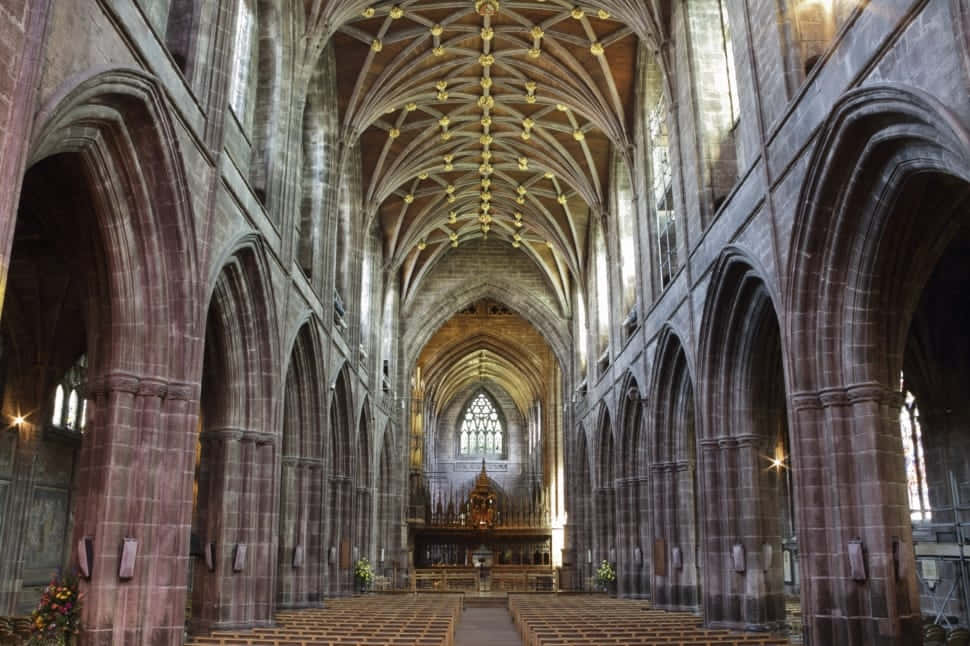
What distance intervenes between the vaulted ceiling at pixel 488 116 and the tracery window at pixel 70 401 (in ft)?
31.7

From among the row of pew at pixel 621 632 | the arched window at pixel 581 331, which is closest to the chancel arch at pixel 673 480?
the row of pew at pixel 621 632

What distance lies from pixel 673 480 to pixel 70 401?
49.4ft

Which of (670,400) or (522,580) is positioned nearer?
(670,400)

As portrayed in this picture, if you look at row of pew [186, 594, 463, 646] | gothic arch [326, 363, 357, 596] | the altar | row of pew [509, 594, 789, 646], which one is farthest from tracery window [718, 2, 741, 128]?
the altar

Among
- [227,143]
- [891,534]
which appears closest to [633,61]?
[227,143]

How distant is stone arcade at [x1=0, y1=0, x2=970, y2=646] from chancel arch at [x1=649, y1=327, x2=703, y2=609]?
0.09 m

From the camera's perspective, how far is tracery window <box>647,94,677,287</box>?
21719 mm

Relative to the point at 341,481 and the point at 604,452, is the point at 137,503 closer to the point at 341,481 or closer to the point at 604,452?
the point at 341,481

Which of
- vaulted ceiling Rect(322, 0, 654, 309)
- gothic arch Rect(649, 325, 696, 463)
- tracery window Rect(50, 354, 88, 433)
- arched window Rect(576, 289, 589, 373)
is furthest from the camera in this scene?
arched window Rect(576, 289, 589, 373)

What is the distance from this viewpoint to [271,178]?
1767 cm

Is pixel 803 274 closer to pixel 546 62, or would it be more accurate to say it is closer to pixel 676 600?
pixel 676 600

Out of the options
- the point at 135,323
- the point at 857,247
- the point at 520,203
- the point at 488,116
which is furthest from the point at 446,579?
the point at 857,247

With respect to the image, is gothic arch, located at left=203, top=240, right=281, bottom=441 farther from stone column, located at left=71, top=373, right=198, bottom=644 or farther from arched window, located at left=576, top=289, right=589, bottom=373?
arched window, located at left=576, top=289, right=589, bottom=373

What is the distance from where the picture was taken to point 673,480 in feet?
70.3
